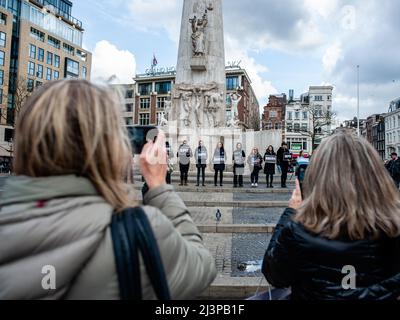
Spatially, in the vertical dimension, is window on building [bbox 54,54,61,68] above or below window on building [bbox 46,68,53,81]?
above

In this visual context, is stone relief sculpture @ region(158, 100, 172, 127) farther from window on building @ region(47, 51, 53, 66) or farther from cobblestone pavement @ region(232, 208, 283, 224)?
window on building @ region(47, 51, 53, 66)

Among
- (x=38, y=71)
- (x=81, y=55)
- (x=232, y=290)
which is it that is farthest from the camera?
(x=81, y=55)

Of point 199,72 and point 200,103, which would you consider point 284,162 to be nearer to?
point 200,103

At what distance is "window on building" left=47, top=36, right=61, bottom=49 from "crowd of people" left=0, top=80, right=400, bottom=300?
244ft

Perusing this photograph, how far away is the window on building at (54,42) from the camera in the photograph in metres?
66.9

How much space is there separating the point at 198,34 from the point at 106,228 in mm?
21022

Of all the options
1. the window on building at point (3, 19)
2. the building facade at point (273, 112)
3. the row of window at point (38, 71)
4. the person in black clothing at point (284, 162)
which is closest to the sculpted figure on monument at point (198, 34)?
the person in black clothing at point (284, 162)

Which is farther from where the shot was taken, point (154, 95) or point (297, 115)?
point (297, 115)

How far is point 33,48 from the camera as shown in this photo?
62.7 m

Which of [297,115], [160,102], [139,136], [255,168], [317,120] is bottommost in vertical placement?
[139,136]

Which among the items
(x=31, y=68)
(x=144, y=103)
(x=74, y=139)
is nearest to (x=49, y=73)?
(x=31, y=68)

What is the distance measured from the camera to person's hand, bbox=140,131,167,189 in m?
1.50

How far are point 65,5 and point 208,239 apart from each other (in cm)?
8470

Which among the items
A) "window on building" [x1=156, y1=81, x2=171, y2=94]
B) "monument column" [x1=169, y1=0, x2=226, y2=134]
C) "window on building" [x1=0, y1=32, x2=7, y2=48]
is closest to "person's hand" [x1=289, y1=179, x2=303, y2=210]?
"monument column" [x1=169, y1=0, x2=226, y2=134]
